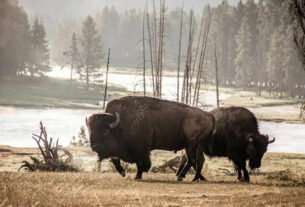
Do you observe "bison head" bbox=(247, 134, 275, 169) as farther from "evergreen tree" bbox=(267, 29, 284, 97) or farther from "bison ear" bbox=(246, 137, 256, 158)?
"evergreen tree" bbox=(267, 29, 284, 97)

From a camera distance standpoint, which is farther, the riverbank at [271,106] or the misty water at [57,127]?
the riverbank at [271,106]

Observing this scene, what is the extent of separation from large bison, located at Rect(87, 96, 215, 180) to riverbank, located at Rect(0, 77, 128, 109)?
37294 millimetres

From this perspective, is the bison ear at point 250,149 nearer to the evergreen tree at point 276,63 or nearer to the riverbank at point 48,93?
the riverbank at point 48,93

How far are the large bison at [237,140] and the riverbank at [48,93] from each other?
36990 millimetres

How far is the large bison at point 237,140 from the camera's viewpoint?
11.5 meters

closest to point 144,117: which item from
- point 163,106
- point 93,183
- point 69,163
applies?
point 163,106

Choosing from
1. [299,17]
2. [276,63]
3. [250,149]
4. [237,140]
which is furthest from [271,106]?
[299,17]

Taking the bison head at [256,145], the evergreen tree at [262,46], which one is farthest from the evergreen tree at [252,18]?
the bison head at [256,145]

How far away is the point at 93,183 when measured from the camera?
926cm

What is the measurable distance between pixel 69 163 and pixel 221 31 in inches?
3372

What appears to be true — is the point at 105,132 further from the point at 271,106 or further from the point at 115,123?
the point at 271,106

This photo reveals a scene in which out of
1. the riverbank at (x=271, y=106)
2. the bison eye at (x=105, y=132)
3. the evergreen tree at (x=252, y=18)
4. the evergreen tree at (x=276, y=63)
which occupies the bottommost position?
the riverbank at (x=271, y=106)

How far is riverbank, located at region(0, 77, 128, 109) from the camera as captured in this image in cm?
5709

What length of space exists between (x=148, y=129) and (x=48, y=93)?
5755 cm
